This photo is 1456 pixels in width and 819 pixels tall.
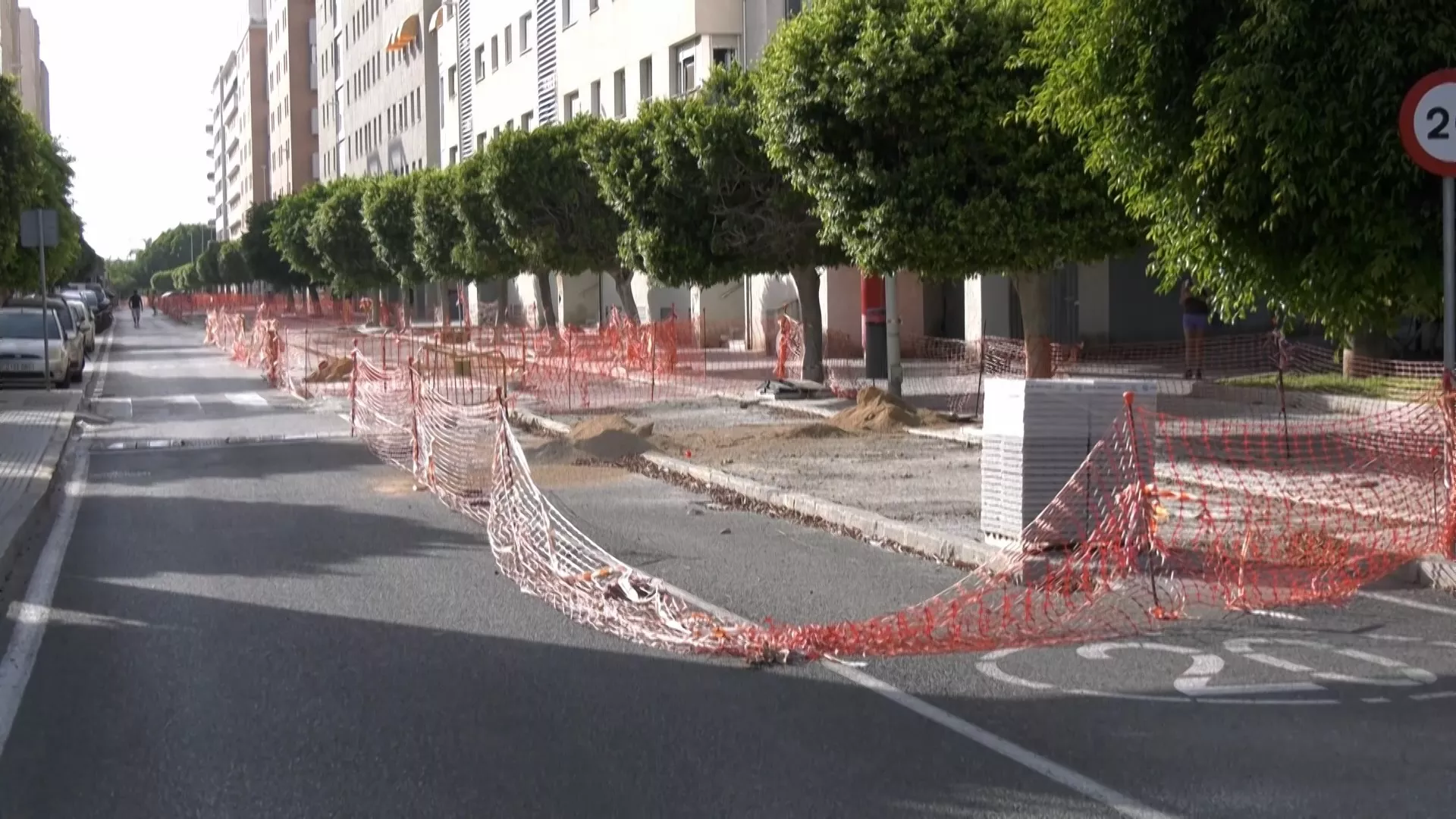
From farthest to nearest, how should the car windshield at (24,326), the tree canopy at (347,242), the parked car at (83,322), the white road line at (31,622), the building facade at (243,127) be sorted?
the building facade at (243,127) → the tree canopy at (347,242) → the parked car at (83,322) → the car windshield at (24,326) → the white road line at (31,622)

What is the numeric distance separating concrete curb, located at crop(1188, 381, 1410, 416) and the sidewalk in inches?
457

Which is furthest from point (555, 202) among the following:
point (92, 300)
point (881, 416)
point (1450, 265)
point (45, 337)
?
point (92, 300)

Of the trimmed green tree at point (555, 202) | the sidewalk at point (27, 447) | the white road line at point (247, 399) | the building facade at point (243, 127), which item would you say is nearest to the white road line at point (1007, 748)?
the sidewalk at point (27, 447)

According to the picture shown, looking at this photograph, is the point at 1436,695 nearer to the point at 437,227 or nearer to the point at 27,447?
the point at 27,447

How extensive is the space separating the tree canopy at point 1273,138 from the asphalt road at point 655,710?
2.39 m

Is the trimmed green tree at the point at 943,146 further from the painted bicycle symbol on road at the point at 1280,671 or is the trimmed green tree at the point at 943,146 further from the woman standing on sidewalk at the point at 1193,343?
the painted bicycle symbol on road at the point at 1280,671

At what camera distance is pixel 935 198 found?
16500mm

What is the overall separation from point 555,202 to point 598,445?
18688 mm

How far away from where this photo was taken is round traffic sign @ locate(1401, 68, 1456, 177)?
916 centimetres

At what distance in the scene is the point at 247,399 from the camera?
27.4 metres

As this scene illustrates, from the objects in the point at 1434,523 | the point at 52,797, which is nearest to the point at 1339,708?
the point at 1434,523

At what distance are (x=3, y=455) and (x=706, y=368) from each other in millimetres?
14183

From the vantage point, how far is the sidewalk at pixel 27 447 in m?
12.5

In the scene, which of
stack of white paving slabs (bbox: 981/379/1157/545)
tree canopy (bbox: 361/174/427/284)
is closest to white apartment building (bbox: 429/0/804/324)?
tree canopy (bbox: 361/174/427/284)
